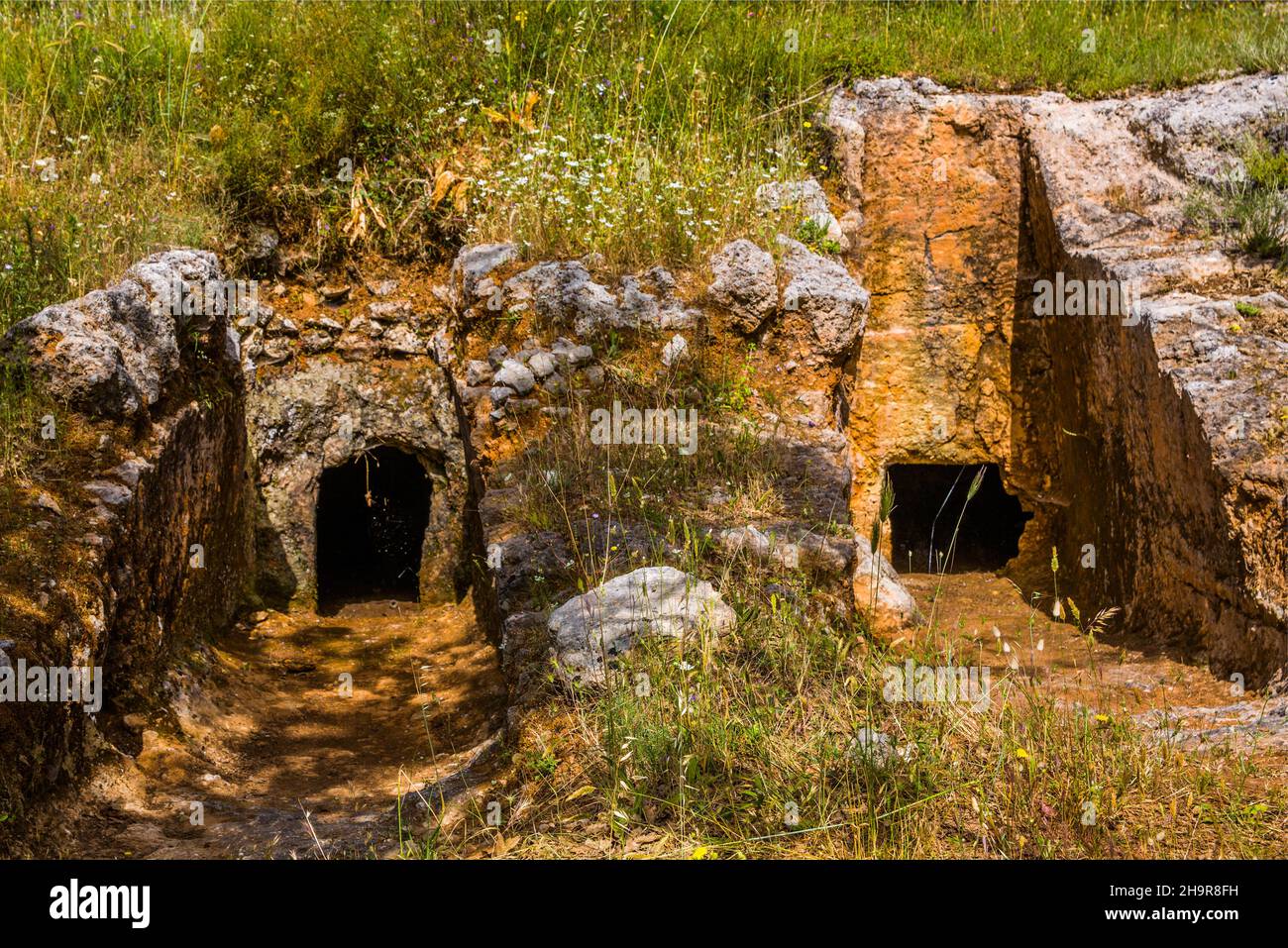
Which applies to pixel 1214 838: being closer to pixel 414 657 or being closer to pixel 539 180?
pixel 414 657

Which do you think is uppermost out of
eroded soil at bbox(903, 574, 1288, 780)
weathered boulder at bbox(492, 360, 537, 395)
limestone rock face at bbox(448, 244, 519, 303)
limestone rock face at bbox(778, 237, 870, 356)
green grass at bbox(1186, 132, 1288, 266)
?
green grass at bbox(1186, 132, 1288, 266)

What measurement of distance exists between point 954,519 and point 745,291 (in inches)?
176

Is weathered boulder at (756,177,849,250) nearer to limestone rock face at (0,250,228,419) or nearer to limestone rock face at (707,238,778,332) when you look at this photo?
limestone rock face at (707,238,778,332)

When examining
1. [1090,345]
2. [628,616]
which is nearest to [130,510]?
[628,616]

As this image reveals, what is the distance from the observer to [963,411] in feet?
28.8

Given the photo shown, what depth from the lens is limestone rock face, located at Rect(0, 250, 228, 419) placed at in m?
5.08

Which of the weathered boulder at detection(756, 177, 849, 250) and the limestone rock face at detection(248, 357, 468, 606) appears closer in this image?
the weathered boulder at detection(756, 177, 849, 250)

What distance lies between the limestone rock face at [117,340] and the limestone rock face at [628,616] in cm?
242

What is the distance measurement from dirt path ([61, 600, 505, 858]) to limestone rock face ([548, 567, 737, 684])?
63cm

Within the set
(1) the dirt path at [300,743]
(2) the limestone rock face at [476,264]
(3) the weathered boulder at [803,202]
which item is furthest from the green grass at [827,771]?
(3) the weathered boulder at [803,202]

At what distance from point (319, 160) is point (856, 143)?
4142 millimetres

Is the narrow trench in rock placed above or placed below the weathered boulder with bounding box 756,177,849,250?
below

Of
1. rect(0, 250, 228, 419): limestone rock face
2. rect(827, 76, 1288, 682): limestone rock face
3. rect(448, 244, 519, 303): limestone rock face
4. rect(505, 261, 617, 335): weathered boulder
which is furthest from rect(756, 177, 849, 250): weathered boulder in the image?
rect(0, 250, 228, 419): limestone rock face

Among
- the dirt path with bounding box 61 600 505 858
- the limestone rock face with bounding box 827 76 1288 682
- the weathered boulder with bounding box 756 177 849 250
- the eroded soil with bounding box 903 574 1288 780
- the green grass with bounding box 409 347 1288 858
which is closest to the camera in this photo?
the green grass with bounding box 409 347 1288 858
